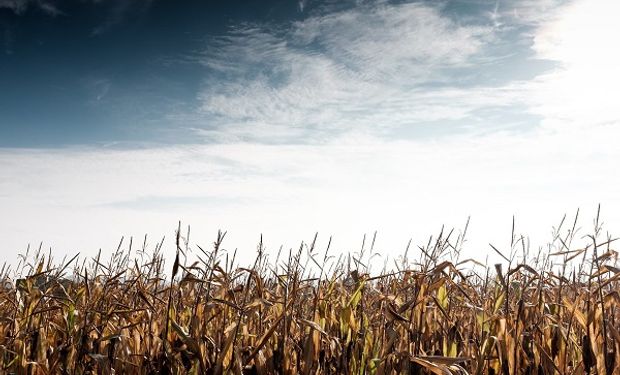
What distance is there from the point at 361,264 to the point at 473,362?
130cm

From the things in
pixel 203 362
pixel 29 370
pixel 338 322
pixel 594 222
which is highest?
pixel 594 222

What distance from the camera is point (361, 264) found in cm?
A: 438

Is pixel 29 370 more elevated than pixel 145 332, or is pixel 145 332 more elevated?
pixel 145 332

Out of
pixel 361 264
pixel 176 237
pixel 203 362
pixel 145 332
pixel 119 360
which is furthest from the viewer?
pixel 361 264

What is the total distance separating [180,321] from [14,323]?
148 cm

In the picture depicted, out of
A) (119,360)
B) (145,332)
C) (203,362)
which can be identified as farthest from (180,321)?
(203,362)

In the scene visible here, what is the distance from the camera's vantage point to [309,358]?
3.39 metres

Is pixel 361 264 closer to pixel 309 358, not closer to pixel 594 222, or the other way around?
pixel 309 358

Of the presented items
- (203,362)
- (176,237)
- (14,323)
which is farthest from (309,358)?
(14,323)

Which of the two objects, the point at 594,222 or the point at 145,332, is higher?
the point at 594,222

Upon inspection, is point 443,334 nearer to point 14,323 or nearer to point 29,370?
point 29,370

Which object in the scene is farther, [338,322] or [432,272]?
[338,322]

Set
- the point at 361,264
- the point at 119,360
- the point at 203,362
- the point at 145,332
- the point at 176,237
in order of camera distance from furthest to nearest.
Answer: the point at 361,264 → the point at 145,332 → the point at 119,360 → the point at 203,362 → the point at 176,237

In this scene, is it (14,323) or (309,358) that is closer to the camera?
(309,358)
